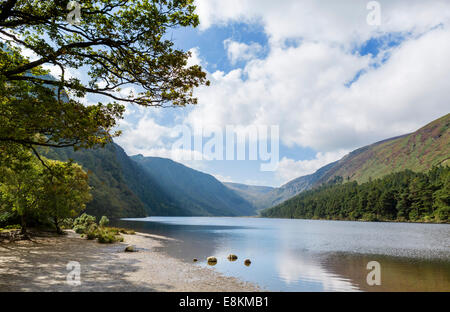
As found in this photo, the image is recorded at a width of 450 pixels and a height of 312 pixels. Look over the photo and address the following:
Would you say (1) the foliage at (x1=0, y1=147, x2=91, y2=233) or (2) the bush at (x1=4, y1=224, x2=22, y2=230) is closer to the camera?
(1) the foliage at (x1=0, y1=147, x2=91, y2=233)

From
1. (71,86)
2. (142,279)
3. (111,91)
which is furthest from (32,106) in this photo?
(142,279)

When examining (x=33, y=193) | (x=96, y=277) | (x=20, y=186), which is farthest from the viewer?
(x=33, y=193)

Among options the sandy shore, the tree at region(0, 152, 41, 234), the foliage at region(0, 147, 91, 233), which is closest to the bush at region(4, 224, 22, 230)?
the foliage at region(0, 147, 91, 233)

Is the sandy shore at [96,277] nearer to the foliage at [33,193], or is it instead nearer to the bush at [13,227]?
the foliage at [33,193]

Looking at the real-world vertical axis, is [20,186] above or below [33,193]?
above

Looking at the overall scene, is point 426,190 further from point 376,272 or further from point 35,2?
point 35,2

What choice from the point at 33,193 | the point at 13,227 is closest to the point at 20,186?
the point at 33,193

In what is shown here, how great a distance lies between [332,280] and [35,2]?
2910 cm

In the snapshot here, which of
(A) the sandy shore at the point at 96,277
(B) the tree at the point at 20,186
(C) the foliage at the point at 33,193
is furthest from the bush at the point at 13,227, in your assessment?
(A) the sandy shore at the point at 96,277

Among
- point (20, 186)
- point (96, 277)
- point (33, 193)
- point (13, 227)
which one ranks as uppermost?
point (20, 186)

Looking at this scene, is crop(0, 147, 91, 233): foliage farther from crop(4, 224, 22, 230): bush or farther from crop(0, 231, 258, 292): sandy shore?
crop(0, 231, 258, 292): sandy shore

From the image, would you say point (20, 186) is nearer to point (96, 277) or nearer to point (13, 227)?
point (13, 227)

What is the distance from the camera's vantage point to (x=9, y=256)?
71.4 feet

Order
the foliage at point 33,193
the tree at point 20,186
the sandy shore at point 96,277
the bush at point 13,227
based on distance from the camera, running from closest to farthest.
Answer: the sandy shore at point 96,277 → the foliage at point 33,193 → the tree at point 20,186 → the bush at point 13,227
